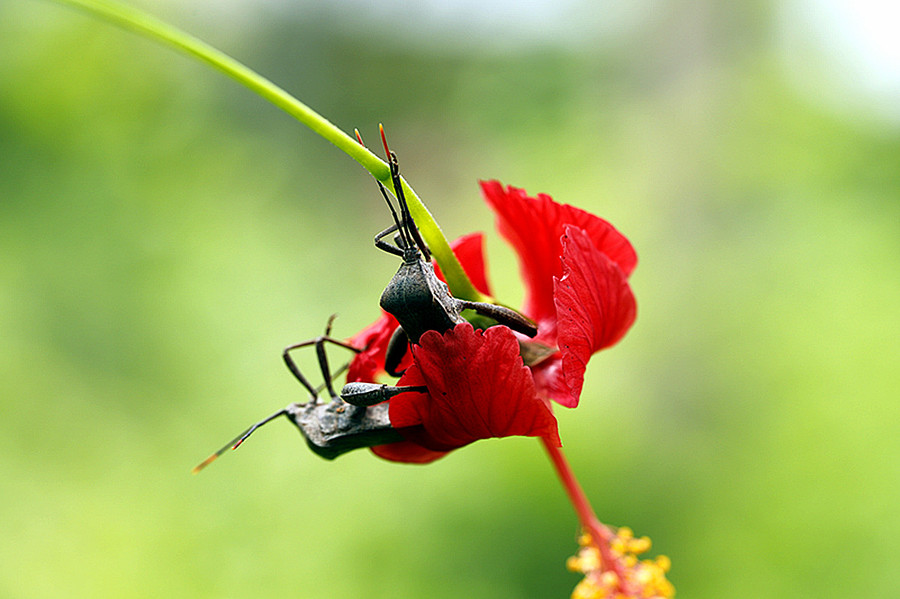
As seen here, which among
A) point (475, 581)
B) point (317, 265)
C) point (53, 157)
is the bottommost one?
point (475, 581)

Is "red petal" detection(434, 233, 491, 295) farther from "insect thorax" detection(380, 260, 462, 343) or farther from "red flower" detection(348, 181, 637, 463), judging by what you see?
"insect thorax" detection(380, 260, 462, 343)

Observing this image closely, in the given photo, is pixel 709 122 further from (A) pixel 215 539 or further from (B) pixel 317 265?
(A) pixel 215 539

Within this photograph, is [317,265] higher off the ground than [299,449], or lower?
higher

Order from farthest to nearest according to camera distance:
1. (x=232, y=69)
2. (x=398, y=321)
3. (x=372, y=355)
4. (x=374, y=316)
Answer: (x=374, y=316)
(x=372, y=355)
(x=398, y=321)
(x=232, y=69)

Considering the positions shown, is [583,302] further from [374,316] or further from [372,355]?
[374,316]

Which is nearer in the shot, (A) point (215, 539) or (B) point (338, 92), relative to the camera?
(A) point (215, 539)

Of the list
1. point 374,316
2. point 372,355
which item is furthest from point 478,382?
point 374,316

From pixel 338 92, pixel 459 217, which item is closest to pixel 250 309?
pixel 459 217
